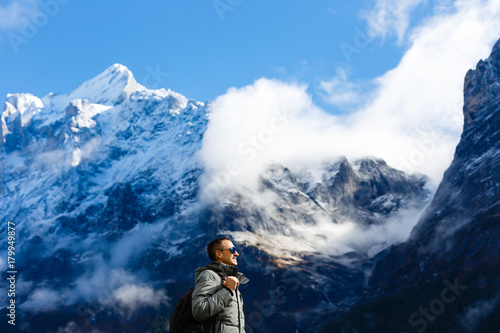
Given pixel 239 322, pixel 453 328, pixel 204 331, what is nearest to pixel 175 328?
pixel 204 331

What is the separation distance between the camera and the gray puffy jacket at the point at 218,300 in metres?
10.3

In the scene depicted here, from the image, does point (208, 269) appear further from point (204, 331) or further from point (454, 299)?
point (454, 299)

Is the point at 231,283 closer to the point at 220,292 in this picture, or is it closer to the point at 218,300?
the point at 220,292

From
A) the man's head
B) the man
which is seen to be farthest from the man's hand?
the man's head

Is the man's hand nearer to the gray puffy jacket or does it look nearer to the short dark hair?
the gray puffy jacket

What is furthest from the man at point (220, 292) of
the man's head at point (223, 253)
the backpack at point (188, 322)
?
the backpack at point (188, 322)

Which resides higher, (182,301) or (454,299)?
(454,299)

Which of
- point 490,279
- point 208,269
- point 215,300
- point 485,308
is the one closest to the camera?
point 215,300

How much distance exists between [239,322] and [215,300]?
925 millimetres

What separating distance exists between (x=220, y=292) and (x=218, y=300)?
0.18m

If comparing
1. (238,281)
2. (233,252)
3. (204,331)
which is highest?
(233,252)

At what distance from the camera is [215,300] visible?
10.4 meters

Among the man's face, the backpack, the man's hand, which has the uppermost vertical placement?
the man's face

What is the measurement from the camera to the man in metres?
10.3
